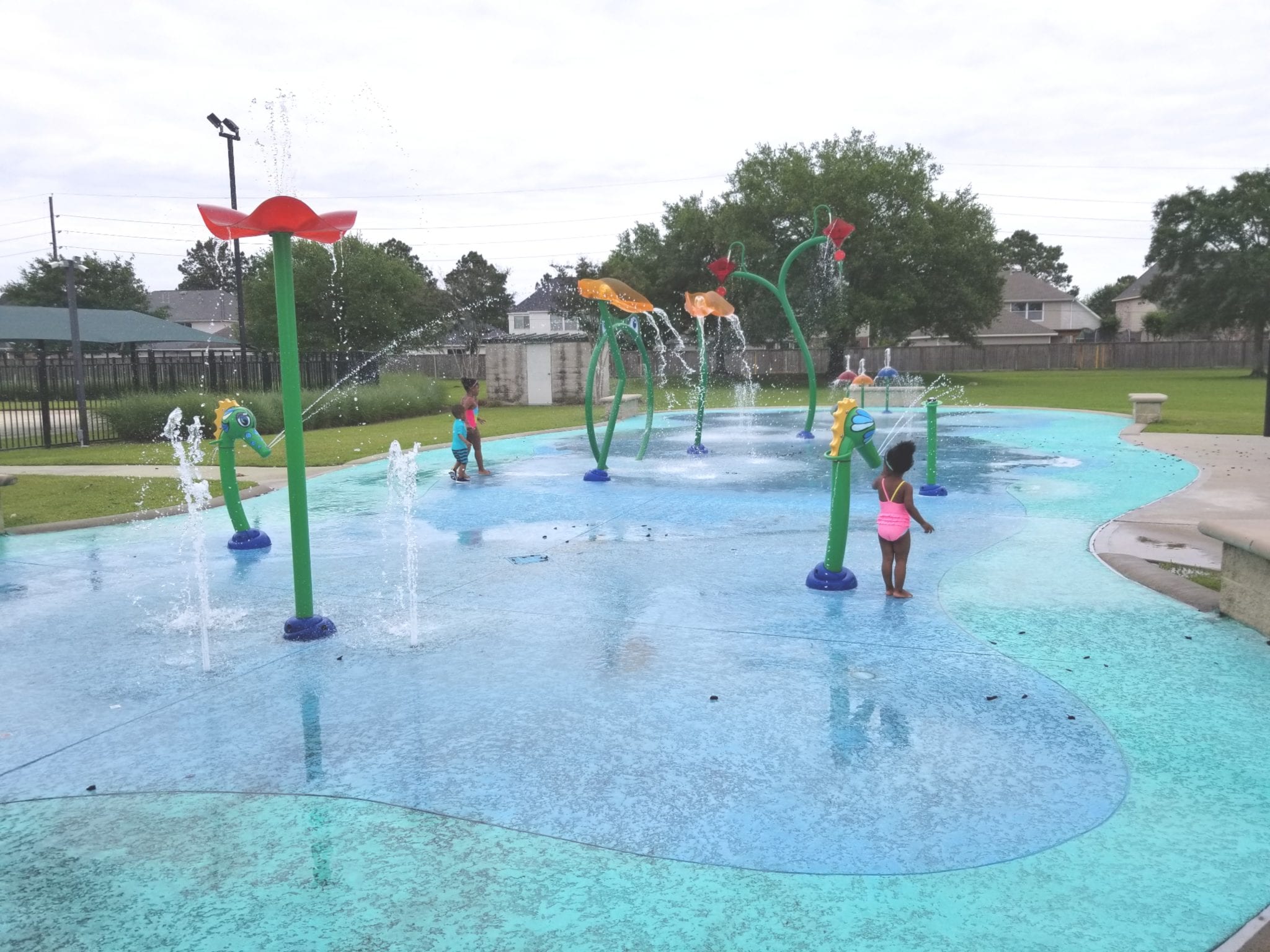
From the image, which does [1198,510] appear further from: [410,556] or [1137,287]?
[1137,287]

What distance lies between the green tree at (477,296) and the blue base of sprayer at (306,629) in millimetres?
85650

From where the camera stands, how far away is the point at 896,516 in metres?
7.27

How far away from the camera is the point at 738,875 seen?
11.8 feet

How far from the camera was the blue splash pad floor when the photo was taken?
3391 mm

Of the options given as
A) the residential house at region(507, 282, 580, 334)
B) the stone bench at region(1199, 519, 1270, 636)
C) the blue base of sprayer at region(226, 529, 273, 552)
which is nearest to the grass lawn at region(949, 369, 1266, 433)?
the stone bench at region(1199, 519, 1270, 636)

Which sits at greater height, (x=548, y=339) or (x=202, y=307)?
(x=202, y=307)

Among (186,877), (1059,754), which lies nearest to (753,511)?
(1059,754)

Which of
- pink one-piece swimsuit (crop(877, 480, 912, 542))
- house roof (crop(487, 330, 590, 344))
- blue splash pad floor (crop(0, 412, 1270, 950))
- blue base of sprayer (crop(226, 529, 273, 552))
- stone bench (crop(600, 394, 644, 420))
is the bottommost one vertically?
blue splash pad floor (crop(0, 412, 1270, 950))

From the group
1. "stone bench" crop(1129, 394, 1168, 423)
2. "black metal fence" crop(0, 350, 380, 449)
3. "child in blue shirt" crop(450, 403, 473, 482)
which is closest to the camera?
"child in blue shirt" crop(450, 403, 473, 482)

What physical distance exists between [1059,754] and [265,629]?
5.30 meters

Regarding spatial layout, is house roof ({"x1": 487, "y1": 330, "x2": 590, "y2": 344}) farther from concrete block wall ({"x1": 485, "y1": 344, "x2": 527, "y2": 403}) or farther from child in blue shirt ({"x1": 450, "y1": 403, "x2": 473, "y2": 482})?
child in blue shirt ({"x1": 450, "y1": 403, "x2": 473, "y2": 482})

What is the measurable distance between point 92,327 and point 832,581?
3406 centimetres

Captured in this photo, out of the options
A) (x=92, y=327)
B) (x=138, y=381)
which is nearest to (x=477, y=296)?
(x=92, y=327)

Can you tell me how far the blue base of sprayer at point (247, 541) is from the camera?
9742 millimetres
